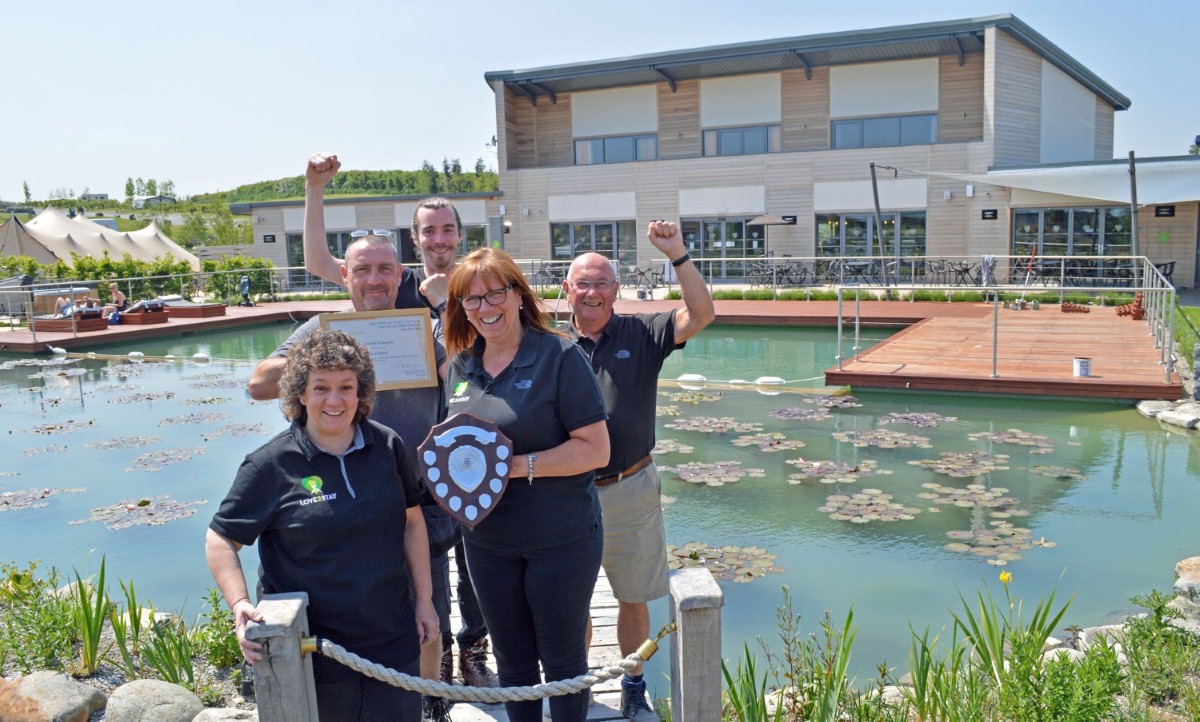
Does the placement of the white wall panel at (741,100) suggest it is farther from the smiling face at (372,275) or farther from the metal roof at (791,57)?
the smiling face at (372,275)

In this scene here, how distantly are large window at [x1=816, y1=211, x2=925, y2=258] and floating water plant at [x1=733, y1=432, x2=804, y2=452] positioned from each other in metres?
16.5

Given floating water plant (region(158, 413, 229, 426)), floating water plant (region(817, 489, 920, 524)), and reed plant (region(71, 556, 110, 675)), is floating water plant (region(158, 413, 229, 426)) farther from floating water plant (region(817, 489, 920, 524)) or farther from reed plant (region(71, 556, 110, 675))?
floating water plant (region(817, 489, 920, 524))

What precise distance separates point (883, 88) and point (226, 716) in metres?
24.3

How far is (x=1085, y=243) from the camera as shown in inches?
854

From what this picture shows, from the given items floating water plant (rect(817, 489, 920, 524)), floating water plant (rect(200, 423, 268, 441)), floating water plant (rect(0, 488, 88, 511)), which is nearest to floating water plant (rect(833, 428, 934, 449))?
floating water plant (rect(817, 489, 920, 524))

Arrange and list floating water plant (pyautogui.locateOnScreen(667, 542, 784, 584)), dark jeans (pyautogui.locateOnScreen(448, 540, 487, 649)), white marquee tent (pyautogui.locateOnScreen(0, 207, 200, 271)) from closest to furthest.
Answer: dark jeans (pyautogui.locateOnScreen(448, 540, 487, 649))
floating water plant (pyautogui.locateOnScreen(667, 542, 784, 584))
white marquee tent (pyautogui.locateOnScreen(0, 207, 200, 271))

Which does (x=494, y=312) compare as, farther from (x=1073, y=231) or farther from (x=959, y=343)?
(x=1073, y=231)

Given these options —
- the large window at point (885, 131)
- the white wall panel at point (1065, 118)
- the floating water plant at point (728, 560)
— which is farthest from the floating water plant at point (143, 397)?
the white wall panel at point (1065, 118)

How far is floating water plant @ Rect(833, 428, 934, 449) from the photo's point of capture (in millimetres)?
7867

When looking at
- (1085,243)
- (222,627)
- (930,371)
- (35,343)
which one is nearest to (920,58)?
(1085,243)

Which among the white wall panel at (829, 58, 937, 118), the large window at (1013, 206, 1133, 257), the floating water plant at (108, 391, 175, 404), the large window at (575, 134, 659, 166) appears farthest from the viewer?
the large window at (575, 134, 659, 166)

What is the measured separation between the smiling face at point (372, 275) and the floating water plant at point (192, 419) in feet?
23.9

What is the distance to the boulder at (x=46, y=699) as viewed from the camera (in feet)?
10.6

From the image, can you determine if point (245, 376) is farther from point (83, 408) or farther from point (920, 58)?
point (920, 58)
